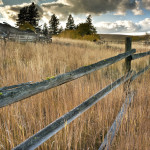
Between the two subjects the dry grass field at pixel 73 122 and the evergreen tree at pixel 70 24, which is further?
the evergreen tree at pixel 70 24

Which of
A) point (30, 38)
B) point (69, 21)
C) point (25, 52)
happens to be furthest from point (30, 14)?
point (25, 52)

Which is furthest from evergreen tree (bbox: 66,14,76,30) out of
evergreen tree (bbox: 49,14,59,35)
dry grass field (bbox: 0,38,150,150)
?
dry grass field (bbox: 0,38,150,150)

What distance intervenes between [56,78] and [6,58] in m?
3.24

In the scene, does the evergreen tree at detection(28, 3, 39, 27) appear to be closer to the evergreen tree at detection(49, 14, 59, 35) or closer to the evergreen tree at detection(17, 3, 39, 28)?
the evergreen tree at detection(17, 3, 39, 28)

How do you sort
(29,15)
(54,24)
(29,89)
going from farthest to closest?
1. (54,24)
2. (29,15)
3. (29,89)

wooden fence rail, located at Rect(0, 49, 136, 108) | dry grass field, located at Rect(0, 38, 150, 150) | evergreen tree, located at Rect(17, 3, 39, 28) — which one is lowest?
dry grass field, located at Rect(0, 38, 150, 150)

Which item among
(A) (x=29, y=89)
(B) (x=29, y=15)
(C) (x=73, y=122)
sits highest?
(B) (x=29, y=15)

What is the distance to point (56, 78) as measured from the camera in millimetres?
1177

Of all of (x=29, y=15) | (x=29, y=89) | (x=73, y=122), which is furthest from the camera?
(x=29, y=15)

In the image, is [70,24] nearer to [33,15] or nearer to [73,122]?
[33,15]

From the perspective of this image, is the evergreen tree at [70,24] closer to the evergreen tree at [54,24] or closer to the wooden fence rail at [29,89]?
the evergreen tree at [54,24]

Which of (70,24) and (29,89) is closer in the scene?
(29,89)

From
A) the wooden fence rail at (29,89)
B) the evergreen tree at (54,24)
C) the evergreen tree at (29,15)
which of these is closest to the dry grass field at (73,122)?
the wooden fence rail at (29,89)

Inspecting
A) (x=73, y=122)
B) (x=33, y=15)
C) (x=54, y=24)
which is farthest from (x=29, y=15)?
(x=73, y=122)
